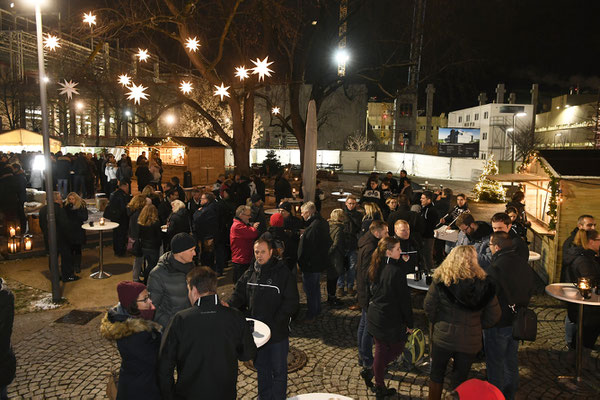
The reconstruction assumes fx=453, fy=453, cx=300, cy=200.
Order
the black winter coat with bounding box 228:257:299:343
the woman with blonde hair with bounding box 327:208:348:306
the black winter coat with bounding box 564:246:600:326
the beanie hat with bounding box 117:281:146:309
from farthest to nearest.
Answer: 1. the woman with blonde hair with bounding box 327:208:348:306
2. the black winter coat with bounding box 564:246:600:326
3. the black winter coat with bounding box 228:257:299:343
4. the beanie hat with bounding box 117:281:146:309

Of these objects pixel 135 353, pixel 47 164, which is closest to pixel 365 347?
pixel 135 353

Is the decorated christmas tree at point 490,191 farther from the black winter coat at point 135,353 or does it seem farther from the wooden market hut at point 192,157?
the black winter coat at point 135,353

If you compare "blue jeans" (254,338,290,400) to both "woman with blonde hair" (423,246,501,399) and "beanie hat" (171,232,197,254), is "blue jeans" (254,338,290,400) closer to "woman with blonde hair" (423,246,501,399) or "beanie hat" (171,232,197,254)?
"beanie hat" (171,232,197,254)

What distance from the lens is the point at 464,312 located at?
13.7ft

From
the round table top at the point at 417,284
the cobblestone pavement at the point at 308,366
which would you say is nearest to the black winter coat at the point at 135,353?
the cobblestone pavement at the point at 308,366

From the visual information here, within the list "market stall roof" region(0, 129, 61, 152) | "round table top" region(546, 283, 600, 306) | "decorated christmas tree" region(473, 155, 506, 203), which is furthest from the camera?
"market stall roof" region(0, 129, 61, 152)

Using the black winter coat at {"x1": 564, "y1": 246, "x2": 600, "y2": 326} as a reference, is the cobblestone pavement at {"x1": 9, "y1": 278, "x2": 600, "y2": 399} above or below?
below

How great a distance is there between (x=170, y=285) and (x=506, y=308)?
3.49 metres

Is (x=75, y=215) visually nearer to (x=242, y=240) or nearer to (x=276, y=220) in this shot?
(x=242, y=240)

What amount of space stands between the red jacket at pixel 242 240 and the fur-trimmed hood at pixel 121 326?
3935 mm

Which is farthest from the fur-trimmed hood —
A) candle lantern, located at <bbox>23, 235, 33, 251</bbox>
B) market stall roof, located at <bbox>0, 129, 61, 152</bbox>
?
market stall roof, located at <bbox>0, 129, 61, 152</bbox>

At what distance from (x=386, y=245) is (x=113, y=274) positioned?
7.05 m

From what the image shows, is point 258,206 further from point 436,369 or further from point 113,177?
point 113,177

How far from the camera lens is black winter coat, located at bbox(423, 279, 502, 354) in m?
4.16
